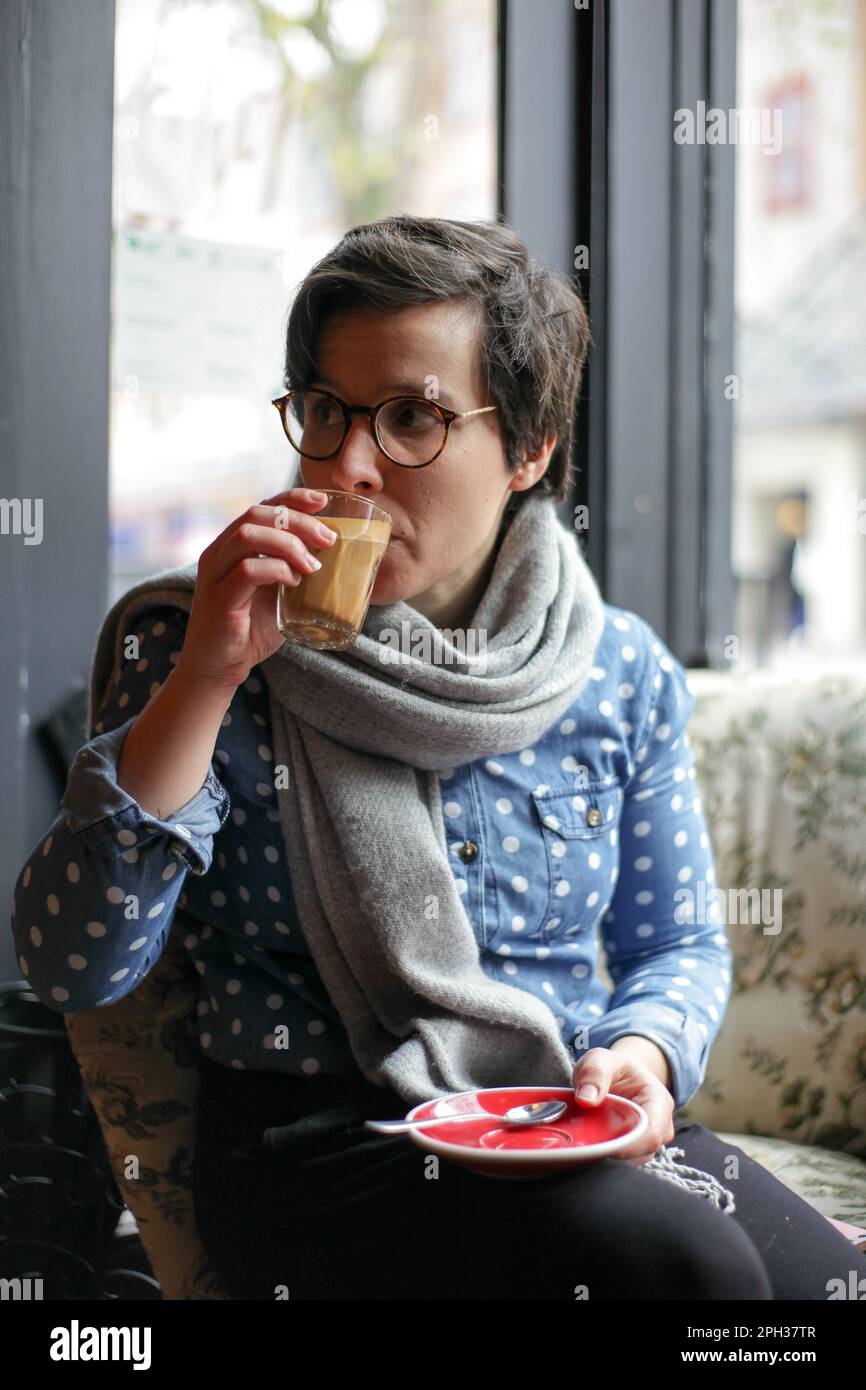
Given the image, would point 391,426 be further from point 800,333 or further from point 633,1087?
point 800,333

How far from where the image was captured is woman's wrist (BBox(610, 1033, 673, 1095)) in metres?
1.06

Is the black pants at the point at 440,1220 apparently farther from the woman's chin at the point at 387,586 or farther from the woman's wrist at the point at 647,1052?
the woman's chin at the point at 387,586

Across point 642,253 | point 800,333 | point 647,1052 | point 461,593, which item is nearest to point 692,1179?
point 647,1052

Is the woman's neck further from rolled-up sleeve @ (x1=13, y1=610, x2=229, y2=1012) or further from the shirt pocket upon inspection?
rolled-up sleeve @ (x1=13, y1=610, x2=229, y2=1012)

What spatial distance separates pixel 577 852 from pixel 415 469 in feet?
1.26

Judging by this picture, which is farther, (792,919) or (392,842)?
(792,919)

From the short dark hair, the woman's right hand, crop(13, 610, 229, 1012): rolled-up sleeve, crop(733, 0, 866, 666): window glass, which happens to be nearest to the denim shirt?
crop(13, 610, 229, 1012): rolled-up sleeve

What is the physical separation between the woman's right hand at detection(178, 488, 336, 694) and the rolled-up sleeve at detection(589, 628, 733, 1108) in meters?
0.47

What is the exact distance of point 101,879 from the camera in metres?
0.92

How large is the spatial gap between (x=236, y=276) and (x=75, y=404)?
1.14 ft

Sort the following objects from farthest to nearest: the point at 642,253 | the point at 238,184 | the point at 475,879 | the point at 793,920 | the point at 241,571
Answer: the point at 642,253 < the point at 238,184 < the point at 793,920 < the point at 475,879 < the point at 241,571

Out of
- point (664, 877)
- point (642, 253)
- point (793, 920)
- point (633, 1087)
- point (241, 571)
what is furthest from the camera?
point (642, 253)

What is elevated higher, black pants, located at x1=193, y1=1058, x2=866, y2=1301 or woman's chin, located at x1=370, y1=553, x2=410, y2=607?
woman's chin, located at x1=370, y1=553, x2=410, y2=607

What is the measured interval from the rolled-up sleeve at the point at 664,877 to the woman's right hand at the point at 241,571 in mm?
467
